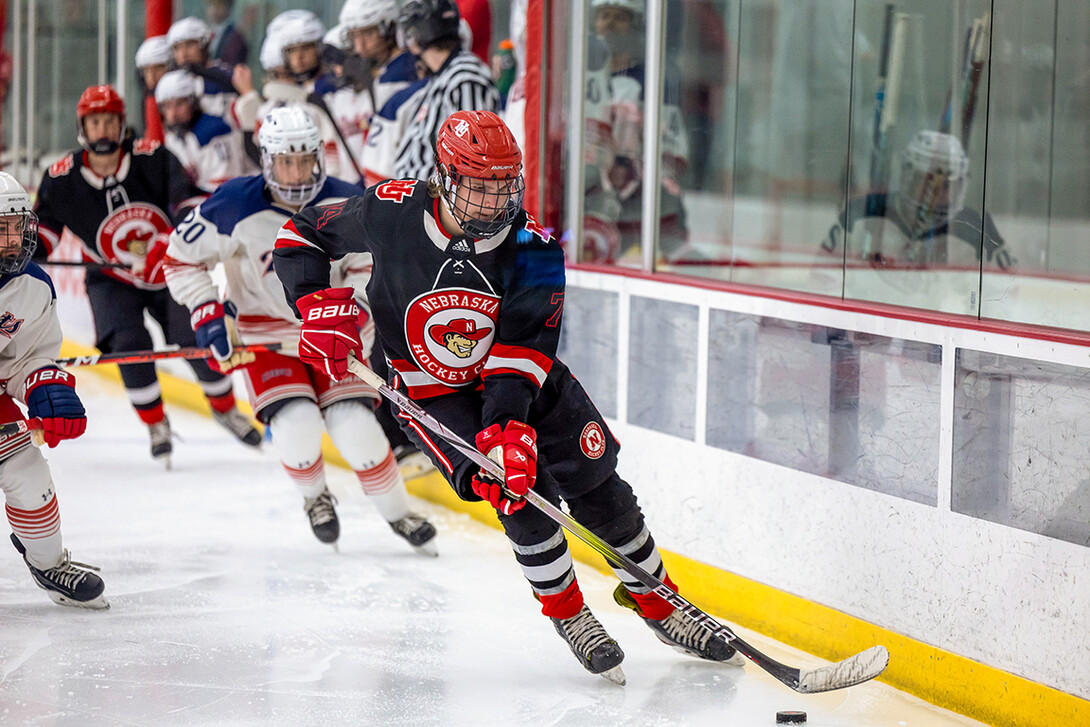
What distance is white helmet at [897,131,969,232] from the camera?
4.02 m

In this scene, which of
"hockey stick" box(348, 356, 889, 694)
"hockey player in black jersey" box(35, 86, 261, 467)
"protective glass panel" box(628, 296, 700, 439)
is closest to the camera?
"hockey stick" box(348, 356, 889, 694)

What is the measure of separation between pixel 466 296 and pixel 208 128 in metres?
3.01

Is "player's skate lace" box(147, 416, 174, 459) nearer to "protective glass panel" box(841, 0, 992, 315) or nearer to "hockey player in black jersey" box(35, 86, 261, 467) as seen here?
"hockey player in black jersey" box(35, 86, 261, 467)

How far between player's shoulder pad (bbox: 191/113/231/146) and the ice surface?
5.81 feet

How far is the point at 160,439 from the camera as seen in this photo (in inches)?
164

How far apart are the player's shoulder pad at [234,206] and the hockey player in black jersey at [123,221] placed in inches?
30.2

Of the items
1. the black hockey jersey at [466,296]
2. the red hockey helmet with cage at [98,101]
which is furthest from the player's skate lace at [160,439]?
the black hockey jersey at [466,296]

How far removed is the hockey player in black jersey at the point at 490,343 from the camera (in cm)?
216

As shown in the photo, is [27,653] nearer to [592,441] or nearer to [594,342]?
[592,441]

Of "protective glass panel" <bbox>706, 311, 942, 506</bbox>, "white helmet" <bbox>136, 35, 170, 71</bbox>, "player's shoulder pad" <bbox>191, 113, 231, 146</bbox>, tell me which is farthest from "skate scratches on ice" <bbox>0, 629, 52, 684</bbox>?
"white helmet" <bbox>136, 35, 170, 71</bbox>

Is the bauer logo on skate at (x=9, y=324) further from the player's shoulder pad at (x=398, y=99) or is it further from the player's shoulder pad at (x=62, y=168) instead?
the player's shoulder pad at (x=398, y=99)

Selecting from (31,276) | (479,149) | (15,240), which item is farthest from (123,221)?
(479,149)

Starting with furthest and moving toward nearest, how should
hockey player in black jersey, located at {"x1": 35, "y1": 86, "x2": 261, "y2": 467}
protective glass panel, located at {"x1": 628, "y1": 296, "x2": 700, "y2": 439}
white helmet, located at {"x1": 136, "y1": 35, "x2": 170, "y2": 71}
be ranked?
white helmet, located at {"x1": 136, "y1": 35, "x2": 170, "y2": 71}
hockey player in black jersey, located at {"x1": 35, "y1": 86, "x2": 261, "y2": 467}
protective glass panel, located at {"x1": 628, "y1": 296, "x2": 700, "y2": 439}

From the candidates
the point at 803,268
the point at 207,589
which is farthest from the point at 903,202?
the point at 207,589
